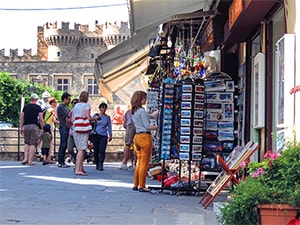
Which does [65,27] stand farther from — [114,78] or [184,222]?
[184,222]

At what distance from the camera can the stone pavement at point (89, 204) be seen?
6039mm

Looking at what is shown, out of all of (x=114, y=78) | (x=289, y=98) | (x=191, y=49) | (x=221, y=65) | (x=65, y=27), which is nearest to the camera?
(x=289, y=98)

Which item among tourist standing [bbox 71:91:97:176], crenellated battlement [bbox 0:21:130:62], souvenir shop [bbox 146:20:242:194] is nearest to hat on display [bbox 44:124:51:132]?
tourist standing [bbox 71:91:97:176]

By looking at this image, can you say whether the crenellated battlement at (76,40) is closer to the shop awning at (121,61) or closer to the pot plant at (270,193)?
the shop awning at (121,61)

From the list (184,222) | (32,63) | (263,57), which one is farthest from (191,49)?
(32,63)

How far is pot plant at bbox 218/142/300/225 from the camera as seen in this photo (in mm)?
4449

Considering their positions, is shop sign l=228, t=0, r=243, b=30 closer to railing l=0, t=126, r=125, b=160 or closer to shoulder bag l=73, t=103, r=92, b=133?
shoulder bag l=73, t=103, r=92, b=133

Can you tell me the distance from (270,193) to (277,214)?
6.5 inches

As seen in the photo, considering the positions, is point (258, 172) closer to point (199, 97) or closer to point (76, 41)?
point (199, 97)

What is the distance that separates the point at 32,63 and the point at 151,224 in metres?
64.8

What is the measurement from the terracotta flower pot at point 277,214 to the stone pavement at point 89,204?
1.61m

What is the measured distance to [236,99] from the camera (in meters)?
9.42

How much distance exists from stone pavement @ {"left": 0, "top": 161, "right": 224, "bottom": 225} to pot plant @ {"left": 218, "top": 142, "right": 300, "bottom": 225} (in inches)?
55.8

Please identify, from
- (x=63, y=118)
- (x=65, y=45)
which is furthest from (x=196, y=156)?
(x=65, y=45)
